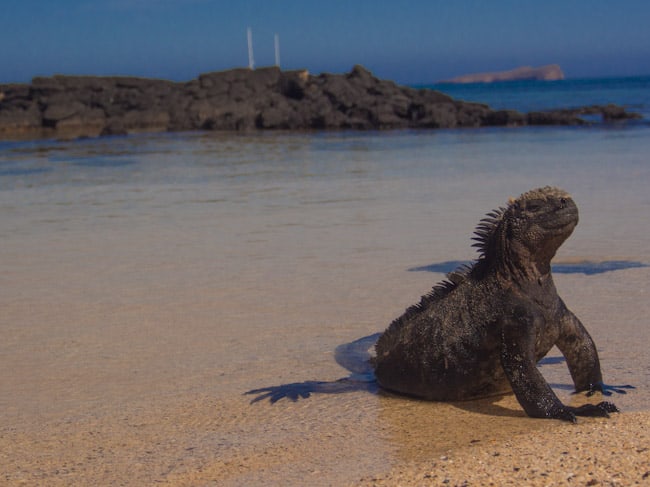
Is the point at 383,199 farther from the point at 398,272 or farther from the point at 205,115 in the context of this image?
the point at 205,115

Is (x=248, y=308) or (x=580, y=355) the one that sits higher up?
(x=580, y=355)

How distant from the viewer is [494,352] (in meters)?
4.49

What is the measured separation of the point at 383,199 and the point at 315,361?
8161 mm

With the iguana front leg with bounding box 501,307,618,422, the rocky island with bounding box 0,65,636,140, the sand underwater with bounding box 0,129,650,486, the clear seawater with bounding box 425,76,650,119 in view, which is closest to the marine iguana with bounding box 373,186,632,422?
the iguana front leg with bounding box 501,307,618,422

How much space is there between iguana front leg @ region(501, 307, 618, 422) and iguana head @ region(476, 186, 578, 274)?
27 cm

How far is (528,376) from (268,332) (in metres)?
2.66

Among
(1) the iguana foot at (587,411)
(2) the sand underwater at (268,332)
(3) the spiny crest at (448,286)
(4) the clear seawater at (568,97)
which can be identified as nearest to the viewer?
(2) the sand underwater at (268,332)

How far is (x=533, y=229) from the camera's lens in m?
4.38

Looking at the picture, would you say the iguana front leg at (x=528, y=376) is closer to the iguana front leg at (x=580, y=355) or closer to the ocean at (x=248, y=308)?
the ocean at (x=248, y=308)

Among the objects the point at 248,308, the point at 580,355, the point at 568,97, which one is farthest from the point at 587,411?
the point at 568,97

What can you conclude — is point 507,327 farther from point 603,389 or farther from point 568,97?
point 568,97

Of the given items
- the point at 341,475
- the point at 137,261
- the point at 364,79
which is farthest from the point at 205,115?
the point at 341,475

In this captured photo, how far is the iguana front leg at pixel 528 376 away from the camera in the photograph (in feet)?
14.0

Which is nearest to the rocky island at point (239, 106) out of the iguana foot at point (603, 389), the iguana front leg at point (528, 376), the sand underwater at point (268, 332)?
the sand underwater at point (268, 332)
